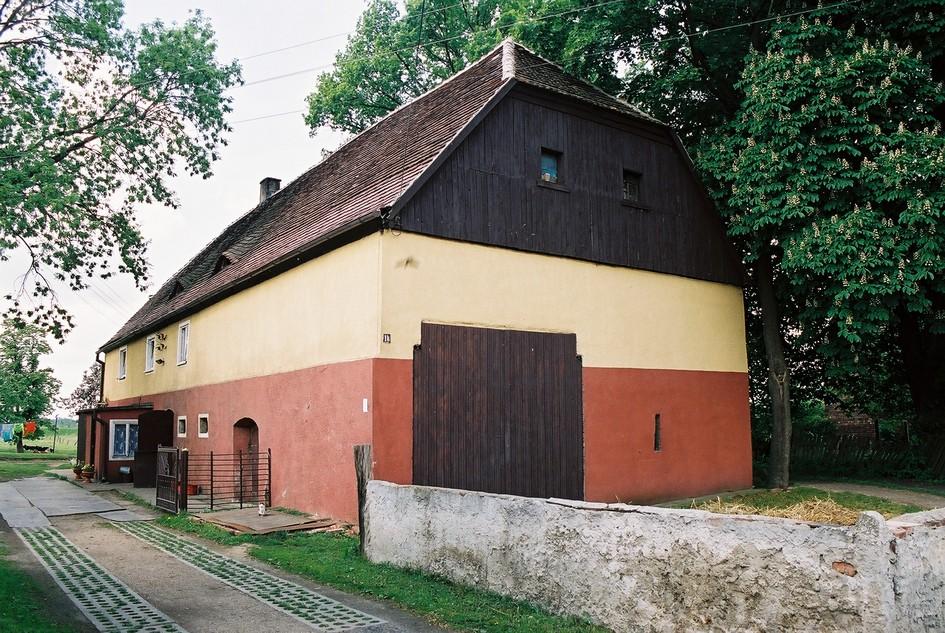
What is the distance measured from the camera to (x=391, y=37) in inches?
1196

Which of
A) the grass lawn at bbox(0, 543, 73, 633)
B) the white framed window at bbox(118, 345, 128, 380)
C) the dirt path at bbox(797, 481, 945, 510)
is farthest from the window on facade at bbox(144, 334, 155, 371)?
the dirt path at bbox(797, 481, 945, 510)

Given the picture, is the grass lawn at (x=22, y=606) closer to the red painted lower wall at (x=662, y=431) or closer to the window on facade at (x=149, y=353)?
the red painted lower wall at (x=662, y=431)

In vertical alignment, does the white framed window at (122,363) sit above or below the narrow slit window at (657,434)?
above

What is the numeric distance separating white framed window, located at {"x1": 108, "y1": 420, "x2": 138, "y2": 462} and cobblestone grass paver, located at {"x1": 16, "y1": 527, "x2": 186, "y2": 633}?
1248 centimetres

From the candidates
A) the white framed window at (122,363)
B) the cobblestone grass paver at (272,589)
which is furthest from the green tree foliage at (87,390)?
the cobblestone grass paver at (272,589)

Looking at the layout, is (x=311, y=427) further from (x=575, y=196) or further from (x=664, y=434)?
(x=664, y=434)

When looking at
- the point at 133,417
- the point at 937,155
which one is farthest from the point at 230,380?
the point at 937,155

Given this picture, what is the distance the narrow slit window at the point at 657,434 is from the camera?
A: 15.9 metres

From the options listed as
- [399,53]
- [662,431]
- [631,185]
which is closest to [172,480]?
[662,431]

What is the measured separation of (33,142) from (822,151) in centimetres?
1625

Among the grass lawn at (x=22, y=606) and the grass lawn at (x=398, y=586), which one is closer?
the grass lawn at (x=22, y=606)

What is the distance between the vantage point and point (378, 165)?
16.0 metres

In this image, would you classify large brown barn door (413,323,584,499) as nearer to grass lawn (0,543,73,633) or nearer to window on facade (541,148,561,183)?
window on facade (541,148,561,183)

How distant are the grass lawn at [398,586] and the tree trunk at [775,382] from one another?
440 inches
